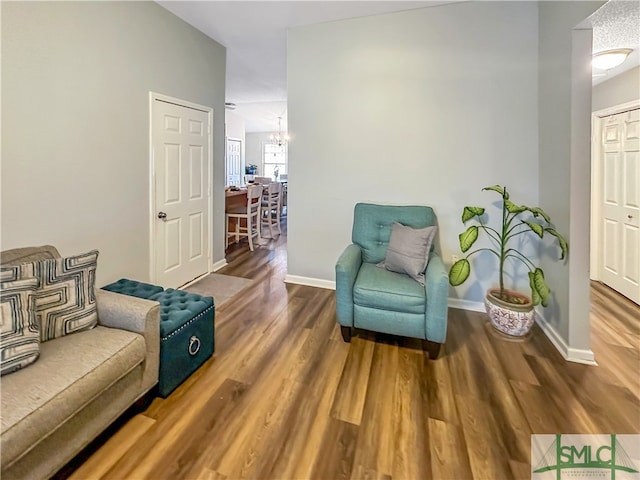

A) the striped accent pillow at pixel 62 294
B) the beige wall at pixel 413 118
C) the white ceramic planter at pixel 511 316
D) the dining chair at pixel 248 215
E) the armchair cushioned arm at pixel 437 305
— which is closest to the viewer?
the striped accent pillow at pixel 62 294

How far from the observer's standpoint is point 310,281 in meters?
3.93

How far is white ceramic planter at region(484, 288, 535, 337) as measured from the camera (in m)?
2.62

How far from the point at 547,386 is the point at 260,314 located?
2.27 m

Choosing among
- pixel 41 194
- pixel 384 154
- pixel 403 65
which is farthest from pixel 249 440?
pixel 403 65

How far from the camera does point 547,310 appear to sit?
9.20 feet

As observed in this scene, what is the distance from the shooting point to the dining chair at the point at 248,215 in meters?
5.55

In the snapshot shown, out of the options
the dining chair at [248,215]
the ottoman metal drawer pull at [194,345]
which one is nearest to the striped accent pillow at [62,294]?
the ottoman metal drawer pull at [194,345]

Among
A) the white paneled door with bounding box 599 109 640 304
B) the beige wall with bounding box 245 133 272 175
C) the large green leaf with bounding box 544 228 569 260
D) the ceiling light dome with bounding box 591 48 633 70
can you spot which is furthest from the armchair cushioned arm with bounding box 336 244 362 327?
the beige wall with bounding box 245 133 272 175

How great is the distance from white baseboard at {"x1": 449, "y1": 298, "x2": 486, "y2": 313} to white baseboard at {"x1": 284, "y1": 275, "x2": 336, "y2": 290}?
1.29 metres

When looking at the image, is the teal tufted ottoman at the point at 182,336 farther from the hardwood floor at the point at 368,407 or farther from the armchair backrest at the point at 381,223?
the armchair backrest at the point at 381,223

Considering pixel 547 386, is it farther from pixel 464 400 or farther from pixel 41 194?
pixel 41 194

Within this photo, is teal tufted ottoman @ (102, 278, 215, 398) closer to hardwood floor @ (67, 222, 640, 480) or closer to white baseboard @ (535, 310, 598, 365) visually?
hardwood floor @ (67, 222, 640, 480)

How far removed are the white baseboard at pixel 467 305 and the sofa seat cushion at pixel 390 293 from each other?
3.40ft

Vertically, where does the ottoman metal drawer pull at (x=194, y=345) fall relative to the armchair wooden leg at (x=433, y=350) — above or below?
above
